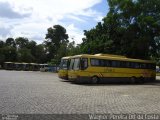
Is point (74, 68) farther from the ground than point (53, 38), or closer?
closer

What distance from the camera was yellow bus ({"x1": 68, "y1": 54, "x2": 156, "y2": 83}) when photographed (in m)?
29.9

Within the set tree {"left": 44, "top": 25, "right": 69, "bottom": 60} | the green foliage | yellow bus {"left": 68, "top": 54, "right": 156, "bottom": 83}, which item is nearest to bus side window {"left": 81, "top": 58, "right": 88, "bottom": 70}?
yellow bus {"left": 68, "top": 54, "right": 156, "bottom": 83}

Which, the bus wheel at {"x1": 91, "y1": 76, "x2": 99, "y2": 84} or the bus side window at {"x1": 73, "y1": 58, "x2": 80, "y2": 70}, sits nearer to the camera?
the bus side window at {"x1": 73, "y1": 58, "x2": 80, "y2": 70}

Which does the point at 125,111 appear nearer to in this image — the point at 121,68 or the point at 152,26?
the point at 121,68

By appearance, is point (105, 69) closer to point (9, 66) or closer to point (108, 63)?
point (108, 63)

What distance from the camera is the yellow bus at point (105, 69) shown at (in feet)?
98.1

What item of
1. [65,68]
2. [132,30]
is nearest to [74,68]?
[65,68]

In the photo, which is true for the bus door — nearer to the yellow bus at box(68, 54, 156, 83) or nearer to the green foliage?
the yellow bus at box(68, 54, 156, 83)

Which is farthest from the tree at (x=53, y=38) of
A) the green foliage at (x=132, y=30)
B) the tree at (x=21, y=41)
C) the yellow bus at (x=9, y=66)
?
the green foliage at (x=132, y=30)

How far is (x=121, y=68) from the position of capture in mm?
33594

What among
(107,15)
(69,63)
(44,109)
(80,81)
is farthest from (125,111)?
(107,15)

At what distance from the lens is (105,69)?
31.8m

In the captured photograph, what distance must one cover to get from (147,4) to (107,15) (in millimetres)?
5220

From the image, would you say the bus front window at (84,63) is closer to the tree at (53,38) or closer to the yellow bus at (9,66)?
the yellow bus at (9,66)
